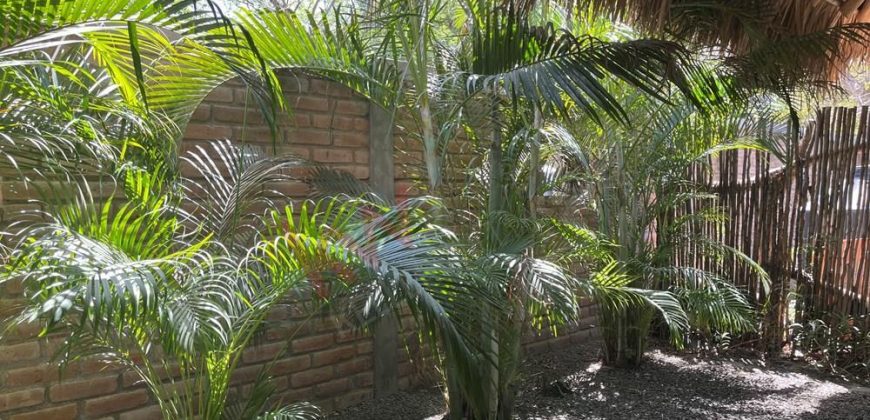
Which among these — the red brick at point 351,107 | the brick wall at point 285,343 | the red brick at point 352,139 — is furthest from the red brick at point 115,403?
the red brick at point 351,107

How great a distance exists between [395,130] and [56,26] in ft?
7.96

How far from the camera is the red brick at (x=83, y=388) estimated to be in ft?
9.35

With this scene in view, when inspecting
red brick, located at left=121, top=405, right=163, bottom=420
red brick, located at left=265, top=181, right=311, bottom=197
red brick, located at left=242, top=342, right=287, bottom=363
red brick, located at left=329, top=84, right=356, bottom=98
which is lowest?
red brick, located at left=121, top=405, right=163, bottom=420

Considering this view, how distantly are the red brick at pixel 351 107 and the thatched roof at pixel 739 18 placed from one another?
1.24m

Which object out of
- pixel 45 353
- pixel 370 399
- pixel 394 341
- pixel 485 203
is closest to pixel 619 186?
pixel 485 203

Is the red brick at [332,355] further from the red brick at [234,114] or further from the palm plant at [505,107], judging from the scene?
the red brick at [234,114]

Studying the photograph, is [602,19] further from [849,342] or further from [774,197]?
[849,342]

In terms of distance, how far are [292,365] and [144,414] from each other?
2.47 ft

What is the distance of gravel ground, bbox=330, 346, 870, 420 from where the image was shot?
386 centimetres

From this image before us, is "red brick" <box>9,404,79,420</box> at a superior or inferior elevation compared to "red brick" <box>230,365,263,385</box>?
superior

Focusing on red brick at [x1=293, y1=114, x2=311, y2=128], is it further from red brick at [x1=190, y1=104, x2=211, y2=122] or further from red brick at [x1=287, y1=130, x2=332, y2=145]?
red brick at [x1=190, y1=104, x2=211, y2=122]

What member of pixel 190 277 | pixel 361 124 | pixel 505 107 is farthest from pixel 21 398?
pixel 505 107

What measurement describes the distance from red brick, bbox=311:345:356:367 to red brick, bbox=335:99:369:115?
1217mm

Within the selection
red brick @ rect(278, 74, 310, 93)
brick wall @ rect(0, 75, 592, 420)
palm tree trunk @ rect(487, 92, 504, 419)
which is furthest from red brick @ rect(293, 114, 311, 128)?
palm tree trunk @ rect(487, 92, 504, 419)
